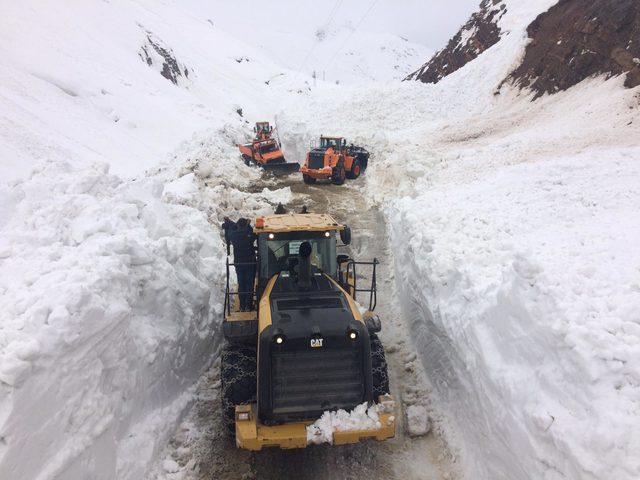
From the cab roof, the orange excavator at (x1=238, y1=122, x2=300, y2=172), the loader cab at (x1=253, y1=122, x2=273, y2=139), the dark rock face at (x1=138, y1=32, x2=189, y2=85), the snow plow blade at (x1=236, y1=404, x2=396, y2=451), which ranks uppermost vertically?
the dark rock face at (x1=138, y1=32, x2=189, y2=85)

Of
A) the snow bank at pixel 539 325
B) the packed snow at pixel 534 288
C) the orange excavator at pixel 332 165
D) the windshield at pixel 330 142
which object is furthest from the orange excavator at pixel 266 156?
the snow bank at pixel 539 325

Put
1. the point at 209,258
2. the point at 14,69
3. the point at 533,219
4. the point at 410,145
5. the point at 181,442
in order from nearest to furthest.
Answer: the point at 181,442 < the point at 533,219 < the point at 209,258 < the point at 410,145 < the point at 14,69

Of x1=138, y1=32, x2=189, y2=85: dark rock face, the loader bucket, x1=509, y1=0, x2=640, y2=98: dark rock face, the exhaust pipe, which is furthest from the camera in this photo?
x1=138, y1=32, x2=189, y2=85: dark rock face

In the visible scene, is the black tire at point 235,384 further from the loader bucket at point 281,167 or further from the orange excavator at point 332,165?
the loader bucket at point 281,167

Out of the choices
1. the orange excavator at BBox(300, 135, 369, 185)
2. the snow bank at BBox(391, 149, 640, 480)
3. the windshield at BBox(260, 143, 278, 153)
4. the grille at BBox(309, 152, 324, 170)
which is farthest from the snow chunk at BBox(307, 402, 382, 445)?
the windshield at BBox(260, 143, 278, 153)

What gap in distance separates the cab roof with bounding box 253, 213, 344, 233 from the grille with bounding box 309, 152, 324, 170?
12020 mm

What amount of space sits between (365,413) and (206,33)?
7783cm

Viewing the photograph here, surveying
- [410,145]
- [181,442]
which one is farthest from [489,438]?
[410,145]

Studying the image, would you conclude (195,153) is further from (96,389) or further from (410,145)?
(96,389)

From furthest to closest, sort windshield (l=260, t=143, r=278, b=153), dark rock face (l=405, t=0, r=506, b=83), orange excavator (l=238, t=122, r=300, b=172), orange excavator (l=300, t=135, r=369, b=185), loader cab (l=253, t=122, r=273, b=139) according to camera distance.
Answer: dark rock face (l=405, t=0, r=506, b=83) < loader cab (l=253, t=122, r=273, b=139) < windshield (l=260, t=143, r=278, b=153) < orange excavator (l=238, t=122, r=300, b=172) < orange excavator (l=300, t=135, r=369, b=185)

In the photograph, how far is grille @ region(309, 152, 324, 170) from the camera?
763 inches

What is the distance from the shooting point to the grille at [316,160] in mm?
19375

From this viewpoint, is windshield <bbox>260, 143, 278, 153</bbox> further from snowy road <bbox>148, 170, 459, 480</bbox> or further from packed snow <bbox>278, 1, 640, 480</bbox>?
snowy road <bbox>148, 170, 459, 480</bbox>

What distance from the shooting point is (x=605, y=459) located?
11.6 ft
